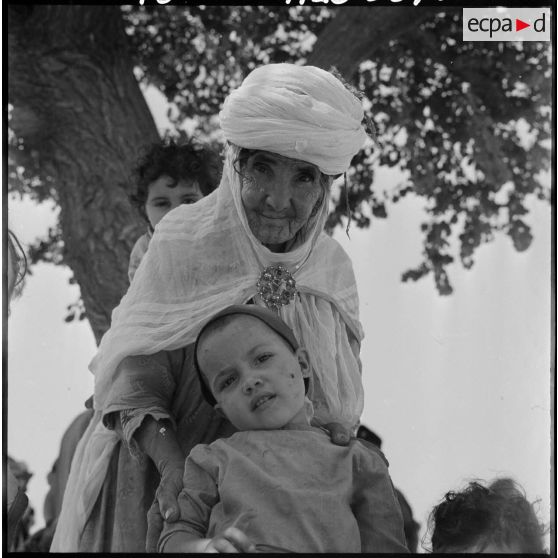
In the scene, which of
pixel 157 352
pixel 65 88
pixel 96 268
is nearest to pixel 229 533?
pixel 157 352

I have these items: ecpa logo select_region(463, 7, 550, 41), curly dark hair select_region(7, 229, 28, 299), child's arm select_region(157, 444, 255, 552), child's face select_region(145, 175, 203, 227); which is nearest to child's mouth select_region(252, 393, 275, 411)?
child's arm select_region(157, 444, 255, 552)

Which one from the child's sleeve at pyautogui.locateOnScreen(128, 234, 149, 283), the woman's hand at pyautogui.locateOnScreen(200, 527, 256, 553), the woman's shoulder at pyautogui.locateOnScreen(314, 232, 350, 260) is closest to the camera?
the woman's hand at pyautogui.locateOnScreen(200, 527, 256, 553)

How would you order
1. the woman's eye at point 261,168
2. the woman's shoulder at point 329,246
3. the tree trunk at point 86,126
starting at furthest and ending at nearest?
1. the tree trunk at point 86,126
2. the woman's shoulder at point 329,246
3. the woman's eye at point 261,168

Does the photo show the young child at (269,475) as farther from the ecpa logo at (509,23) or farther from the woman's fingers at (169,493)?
the ecpa logo at (509,23)

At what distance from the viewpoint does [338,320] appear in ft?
8.07

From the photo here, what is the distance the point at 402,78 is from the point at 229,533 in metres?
2.32

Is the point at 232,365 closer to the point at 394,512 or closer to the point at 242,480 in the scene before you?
the point at 242,480

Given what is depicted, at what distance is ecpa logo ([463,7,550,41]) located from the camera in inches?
107

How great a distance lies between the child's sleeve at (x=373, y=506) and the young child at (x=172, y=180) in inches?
40.8

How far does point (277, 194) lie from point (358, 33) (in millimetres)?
1652

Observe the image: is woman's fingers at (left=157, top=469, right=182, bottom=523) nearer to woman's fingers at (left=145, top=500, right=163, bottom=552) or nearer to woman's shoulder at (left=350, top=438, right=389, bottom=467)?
woman's fingers at (left=145, top=500, right=163, bottom=552)

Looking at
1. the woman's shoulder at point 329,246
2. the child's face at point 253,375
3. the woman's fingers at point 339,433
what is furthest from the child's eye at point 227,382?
the woman's shoulder at point 329,246

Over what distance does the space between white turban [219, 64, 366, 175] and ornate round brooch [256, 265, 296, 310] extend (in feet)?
0.85

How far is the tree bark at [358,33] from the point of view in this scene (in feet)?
12.2
